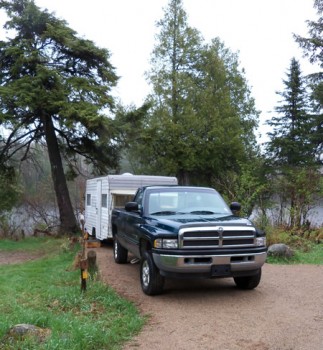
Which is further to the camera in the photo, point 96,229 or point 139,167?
point 139,167

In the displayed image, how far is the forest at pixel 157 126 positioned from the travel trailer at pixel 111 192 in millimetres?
1175

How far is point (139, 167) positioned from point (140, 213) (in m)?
23.1

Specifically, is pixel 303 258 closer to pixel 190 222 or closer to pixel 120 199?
pixel 120 199

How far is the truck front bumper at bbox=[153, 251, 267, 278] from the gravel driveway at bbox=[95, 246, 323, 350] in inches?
18.7

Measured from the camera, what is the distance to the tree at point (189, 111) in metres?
27.3

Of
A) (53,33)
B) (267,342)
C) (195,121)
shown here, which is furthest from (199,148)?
(267,342)

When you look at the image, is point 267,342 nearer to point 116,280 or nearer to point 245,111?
point 116,280

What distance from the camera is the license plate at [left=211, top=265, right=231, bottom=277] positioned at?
6.73m

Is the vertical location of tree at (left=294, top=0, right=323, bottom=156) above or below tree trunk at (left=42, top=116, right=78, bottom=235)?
above

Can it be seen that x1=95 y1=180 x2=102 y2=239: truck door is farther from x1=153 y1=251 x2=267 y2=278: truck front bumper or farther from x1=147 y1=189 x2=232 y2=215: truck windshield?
x1=153 y1=251 x2=267 y2=278: truck front bumper

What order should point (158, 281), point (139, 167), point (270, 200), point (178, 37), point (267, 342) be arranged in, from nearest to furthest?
point (267, 342)
point (158, 281)
point (270, 200)
point (178, 37)
point (139, 167)

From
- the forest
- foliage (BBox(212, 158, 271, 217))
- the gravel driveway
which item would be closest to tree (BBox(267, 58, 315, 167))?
the forest

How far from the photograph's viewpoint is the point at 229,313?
625cm

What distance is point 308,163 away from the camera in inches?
954
